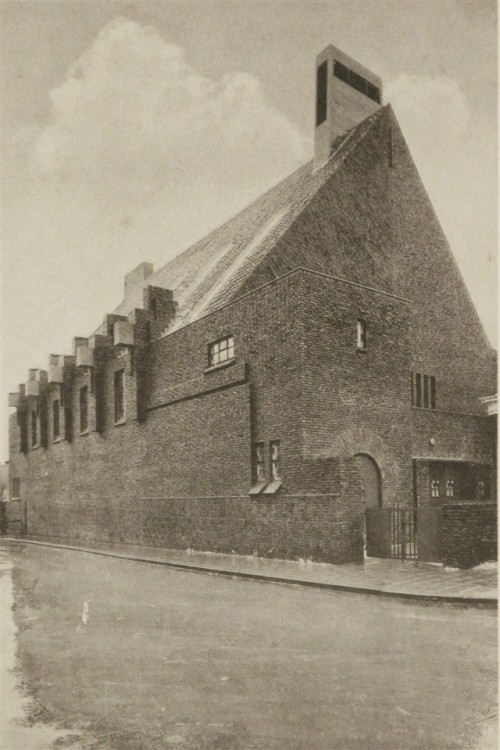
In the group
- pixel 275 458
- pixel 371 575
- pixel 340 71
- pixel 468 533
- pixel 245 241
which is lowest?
pixel 371 575

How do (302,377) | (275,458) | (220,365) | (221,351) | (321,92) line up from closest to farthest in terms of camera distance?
1. (302,377)
2. (275,458)
3. (220,365)
4. (221,351)
5. (321,92)

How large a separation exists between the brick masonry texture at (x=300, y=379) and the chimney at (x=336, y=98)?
90 centimetres

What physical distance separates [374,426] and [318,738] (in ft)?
43.3

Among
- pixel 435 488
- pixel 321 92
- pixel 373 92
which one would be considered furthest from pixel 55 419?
pixel 373 92

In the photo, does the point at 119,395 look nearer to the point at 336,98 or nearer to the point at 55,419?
the point at 55,419

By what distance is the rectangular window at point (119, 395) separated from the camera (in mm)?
25241

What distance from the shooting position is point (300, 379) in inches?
623

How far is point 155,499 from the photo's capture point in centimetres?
2130

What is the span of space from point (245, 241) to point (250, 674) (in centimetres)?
1950

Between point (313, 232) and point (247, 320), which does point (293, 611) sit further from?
point (313, 232)

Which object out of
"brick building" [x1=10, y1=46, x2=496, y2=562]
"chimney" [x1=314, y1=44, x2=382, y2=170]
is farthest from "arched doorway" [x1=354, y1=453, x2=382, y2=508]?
"chimney" [x1=314, y1=44, x2=382, y2=170]

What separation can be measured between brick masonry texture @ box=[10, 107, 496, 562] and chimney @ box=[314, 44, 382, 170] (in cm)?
90

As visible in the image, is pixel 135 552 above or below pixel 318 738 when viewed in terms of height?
below

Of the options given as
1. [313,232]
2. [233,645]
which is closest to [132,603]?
[233,645]
